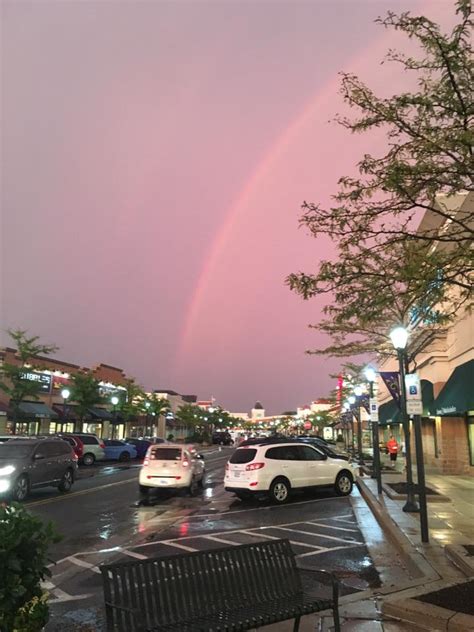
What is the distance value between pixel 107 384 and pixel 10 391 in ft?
82.1

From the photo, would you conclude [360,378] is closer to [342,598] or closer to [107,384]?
[342,598]

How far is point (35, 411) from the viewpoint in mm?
41750

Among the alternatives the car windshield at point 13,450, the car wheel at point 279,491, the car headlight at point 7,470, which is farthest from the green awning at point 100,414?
the car wheel at point 279,491

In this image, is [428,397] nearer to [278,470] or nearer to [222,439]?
[278,470]

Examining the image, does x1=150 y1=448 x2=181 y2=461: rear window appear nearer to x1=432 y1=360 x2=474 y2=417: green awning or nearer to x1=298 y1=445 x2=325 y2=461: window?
x1=298 y1=445 x2=325 y2=461: window

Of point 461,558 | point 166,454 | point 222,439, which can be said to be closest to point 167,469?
point 166,454

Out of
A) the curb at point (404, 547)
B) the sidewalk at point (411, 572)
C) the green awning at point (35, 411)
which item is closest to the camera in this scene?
the sidewalk at point (411, 572)

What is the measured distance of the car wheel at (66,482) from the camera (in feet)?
63.1

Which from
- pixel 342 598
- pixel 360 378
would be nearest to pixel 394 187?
pixel 342 598

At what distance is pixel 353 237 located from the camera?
8086 mm

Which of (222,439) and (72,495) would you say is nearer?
(72,495)

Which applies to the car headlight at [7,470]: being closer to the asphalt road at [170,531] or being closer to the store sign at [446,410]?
the asphalt road at [170,531]

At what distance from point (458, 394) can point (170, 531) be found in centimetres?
1149

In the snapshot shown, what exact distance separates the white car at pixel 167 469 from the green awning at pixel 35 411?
2300 cm
